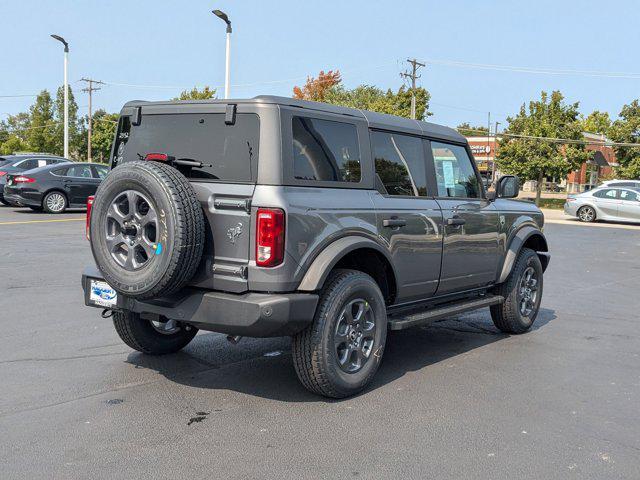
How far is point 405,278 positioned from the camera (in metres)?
5.07

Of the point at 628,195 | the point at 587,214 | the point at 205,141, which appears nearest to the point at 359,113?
the point at 205,141

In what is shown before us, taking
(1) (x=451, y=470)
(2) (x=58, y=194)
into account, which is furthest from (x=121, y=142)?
(2) (x=58, y=194)

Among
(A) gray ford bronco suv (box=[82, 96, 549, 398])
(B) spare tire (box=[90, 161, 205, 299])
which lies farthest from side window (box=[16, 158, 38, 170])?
(B) spare tire (box=[90, 161, 205, 299])

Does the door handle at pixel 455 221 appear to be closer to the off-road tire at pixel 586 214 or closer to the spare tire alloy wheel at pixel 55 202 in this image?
the spare tire alloy wheel at pixel 55 202

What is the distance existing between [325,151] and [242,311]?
4.24 feet

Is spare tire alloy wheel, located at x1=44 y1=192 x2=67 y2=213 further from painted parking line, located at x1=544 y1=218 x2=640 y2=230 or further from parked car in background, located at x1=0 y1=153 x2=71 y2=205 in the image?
painted parking line, located at x1=544 y1=218 x2=640 y2=230

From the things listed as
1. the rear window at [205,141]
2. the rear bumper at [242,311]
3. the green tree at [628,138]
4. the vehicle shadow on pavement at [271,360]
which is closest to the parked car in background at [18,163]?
the vehicle shadow on pavement at [271,360]

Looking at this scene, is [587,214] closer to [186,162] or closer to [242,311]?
[186,162]

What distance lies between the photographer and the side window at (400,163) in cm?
504

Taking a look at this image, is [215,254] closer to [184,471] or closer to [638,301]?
[184,471]

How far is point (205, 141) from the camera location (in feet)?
14.6

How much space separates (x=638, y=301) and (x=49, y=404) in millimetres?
7518

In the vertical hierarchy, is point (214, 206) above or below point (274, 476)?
above

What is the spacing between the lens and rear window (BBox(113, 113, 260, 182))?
13.9ft
